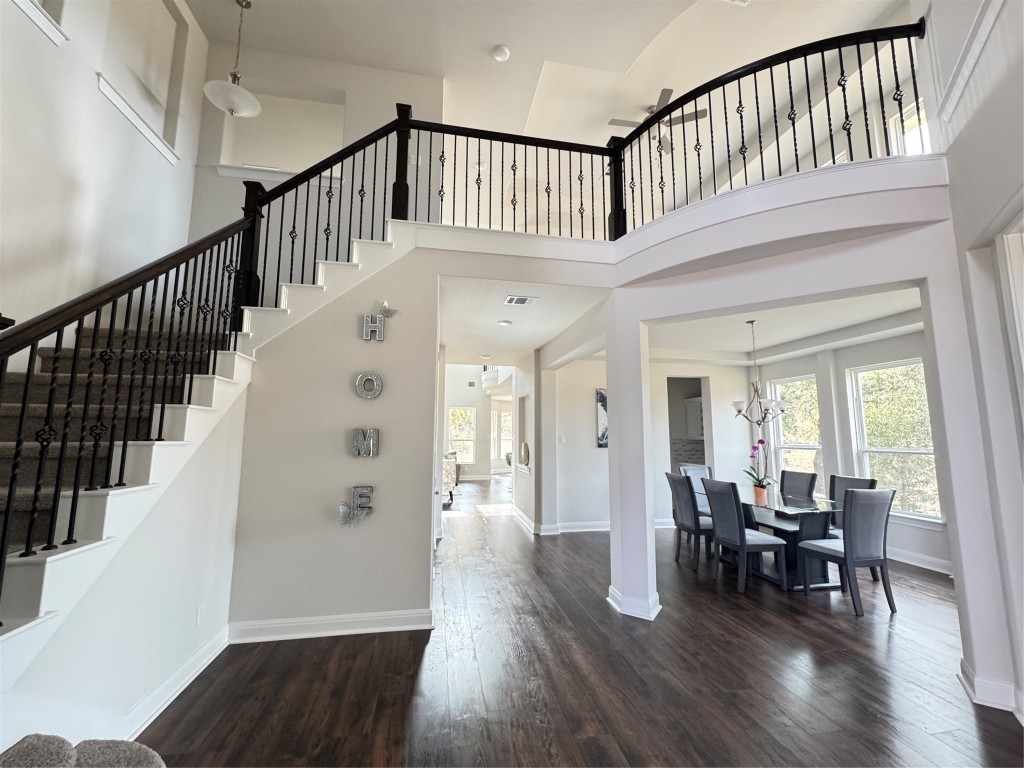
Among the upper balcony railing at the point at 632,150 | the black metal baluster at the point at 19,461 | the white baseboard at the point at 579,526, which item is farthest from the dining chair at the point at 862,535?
the black metal baluster at the point at 19,461

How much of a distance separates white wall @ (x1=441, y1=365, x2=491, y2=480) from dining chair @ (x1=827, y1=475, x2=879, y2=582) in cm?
1000

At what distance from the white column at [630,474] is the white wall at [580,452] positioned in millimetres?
2795

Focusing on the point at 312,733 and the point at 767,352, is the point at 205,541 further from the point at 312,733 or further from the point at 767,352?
the point at 767,352

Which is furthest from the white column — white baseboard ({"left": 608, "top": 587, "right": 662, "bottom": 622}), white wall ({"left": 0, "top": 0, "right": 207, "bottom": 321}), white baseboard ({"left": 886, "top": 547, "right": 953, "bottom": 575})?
white wall ({"left": 0, "top": 0, "right": 207, "bottom": 321})

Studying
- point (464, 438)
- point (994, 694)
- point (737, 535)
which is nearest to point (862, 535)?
point (737, 535)

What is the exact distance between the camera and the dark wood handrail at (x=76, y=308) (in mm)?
1456

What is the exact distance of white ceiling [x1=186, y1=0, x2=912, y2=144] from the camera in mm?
4137

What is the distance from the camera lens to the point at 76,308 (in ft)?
5.60

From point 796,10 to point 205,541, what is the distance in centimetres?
666

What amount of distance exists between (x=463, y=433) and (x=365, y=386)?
1090cm

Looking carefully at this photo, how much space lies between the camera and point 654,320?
12.1ft

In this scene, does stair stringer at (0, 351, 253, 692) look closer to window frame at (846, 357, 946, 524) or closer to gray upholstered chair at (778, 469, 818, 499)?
gray upholstered chair at (778, 469, 818, 499)

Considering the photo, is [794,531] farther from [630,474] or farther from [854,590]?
[630,474]

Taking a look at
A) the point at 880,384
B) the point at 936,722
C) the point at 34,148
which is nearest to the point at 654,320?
the point at 936,722
